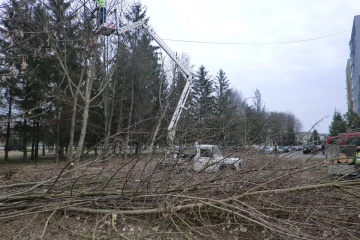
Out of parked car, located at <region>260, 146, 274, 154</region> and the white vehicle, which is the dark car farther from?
the white vehicle

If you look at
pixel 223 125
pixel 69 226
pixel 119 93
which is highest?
pixel 119 93

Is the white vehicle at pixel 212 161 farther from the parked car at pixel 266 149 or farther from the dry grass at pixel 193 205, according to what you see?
the parked car at pixel 266 149

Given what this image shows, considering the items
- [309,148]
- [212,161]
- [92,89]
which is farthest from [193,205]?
[92,89]

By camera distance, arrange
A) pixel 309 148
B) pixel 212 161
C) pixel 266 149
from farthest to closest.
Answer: pixel 266 149 → pixel 212 161 → pixel 309 148

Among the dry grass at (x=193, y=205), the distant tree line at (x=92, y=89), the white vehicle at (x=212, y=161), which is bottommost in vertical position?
the dry grass at (x=193, y=205)

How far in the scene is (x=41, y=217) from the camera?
5.28m

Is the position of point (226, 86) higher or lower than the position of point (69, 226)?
higher

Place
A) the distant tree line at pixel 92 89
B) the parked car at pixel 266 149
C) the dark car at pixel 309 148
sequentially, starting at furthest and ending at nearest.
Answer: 1. the distant tree line at pixel 92 89
2. the parked car at pixel 266 149
3. the dark car at pixel 309 148

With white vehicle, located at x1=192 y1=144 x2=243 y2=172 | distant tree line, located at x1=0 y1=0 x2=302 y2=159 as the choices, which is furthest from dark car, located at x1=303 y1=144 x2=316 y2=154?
distant tree line, located at x1=0 y1=0 x2=302 y2=159

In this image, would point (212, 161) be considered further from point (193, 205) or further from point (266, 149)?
point (193, 205)

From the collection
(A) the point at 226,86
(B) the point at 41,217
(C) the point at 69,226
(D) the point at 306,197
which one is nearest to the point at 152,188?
(C) the point at 69,226

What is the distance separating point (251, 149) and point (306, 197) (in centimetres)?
157

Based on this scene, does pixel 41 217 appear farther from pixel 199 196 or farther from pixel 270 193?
pixel 270 193

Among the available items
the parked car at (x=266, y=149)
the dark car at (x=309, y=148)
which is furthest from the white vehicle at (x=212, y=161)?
the dark car at (x=309, y=148)
